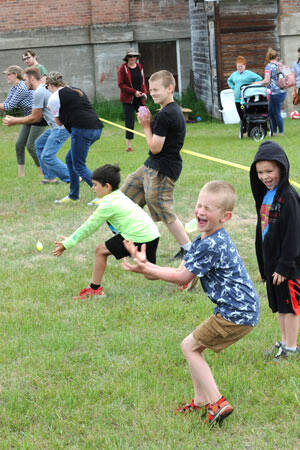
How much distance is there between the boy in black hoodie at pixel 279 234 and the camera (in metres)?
4.22

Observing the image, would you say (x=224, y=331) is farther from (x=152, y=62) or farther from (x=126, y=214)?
(x=152, y=62)

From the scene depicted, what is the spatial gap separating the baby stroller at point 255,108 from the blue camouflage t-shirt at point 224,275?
1202cm

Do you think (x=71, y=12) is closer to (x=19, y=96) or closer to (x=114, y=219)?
(x=19, y=96)

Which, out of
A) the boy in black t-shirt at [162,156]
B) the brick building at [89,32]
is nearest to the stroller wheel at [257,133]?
the brick building at [89,32]

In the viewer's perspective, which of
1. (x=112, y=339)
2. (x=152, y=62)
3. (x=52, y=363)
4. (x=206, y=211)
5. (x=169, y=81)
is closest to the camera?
(x=206, y=211)

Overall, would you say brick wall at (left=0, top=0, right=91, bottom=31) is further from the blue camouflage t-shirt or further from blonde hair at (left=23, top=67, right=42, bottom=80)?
the blue camouflage t-shirt

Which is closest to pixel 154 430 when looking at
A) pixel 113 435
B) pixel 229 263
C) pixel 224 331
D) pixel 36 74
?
pixel 113 435

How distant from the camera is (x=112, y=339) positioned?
5023mm

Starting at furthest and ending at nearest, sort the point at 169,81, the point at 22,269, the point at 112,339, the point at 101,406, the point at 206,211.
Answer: the point at 22,269
the point at 169,81
the point at 112,339
the point at 101,406
the point at 206,211

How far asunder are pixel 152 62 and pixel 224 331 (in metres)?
19.5

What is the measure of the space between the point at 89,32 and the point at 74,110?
1295 cm

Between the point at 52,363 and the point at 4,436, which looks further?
the point at 52,363

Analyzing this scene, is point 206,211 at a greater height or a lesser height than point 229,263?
greater

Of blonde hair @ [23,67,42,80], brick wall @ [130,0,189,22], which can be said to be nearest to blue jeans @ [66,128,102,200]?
blonde hair @ [23,67,42,80]
